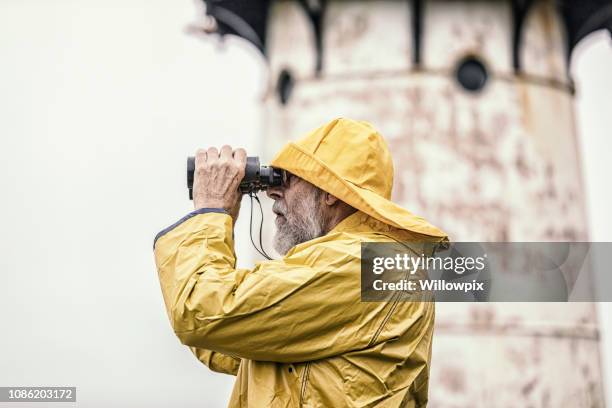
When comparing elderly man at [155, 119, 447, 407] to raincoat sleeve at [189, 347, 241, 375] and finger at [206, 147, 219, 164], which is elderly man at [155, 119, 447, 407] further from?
raincoat sleeve at [189, 347, 241, 375]

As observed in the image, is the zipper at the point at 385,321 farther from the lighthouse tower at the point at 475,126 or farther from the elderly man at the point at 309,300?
the lighthouse tower at the point at 475,126

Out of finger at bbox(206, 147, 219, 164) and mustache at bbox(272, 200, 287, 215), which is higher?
finger at bbox(206, 147, 219, 164)

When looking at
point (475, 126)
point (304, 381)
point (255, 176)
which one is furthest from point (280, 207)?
point (475, 126)

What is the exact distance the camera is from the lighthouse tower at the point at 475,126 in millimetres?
7504

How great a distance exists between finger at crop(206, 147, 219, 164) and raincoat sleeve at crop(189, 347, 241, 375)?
75cm

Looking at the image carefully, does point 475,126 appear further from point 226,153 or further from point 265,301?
point 265,301

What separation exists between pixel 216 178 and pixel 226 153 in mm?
93

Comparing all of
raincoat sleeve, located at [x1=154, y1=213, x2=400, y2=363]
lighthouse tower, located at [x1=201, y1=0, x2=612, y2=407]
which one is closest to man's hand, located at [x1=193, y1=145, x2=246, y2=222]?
raincoat sleeve, located at [x1=154, y1=213, x2=400, y2=363]

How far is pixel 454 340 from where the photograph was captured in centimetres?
748

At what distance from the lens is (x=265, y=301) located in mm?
2098

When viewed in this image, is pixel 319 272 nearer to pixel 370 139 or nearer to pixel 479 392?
pixel 370 139

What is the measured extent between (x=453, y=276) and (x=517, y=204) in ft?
18.0

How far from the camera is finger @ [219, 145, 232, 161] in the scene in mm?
2422

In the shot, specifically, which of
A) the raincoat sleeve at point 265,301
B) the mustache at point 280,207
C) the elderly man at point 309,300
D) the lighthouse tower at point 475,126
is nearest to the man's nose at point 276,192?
the mustache at point 280,207
